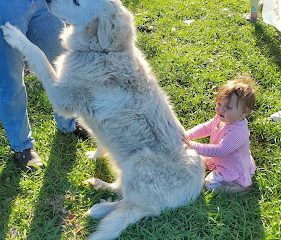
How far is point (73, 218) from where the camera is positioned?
133 inches

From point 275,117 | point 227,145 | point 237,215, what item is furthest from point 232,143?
point 275,117

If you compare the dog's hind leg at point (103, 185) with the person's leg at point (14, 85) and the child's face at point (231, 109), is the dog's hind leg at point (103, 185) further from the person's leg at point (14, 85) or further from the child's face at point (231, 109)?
the child's face at point (231, 109)

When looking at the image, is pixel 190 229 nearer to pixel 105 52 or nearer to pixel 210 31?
pixel 105 52

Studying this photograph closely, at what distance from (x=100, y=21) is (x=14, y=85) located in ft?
3.10

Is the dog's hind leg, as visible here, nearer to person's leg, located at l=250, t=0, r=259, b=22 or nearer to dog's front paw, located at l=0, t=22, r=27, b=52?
dog's front paw, located at l=0, t=22, r=27, b=52

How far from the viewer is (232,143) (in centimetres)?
346

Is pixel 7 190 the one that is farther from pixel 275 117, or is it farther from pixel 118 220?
pixel 275 117

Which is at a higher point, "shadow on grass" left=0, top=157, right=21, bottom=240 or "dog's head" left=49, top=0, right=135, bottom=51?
"dog's head" left=49, top=0, right=135, bottom=51

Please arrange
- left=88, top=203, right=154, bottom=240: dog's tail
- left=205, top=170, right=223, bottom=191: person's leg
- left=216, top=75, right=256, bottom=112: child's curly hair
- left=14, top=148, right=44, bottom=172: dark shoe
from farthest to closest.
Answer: left=14, top=148, right=44, bottom=172: dark shoe → left=205, top=170, right=223, bottom=191: person's leg → left=216, top=75, right=256, bottom=112: child's curly hair → left=88, top=203, right=154, bottom=240: dog's tail

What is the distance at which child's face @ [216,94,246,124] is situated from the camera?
3.45m

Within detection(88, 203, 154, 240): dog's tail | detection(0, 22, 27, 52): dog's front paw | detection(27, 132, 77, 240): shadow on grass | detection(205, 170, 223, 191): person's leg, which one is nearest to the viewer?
detection(88, 203, 154, 240): dog's tail

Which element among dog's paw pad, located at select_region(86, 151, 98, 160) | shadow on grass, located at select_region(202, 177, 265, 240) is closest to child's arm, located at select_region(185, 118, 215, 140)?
shadow on grass, located at select_region(202, 177, 265, 240)

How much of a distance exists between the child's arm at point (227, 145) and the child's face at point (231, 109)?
11cm

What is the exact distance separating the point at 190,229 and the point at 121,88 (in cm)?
123
